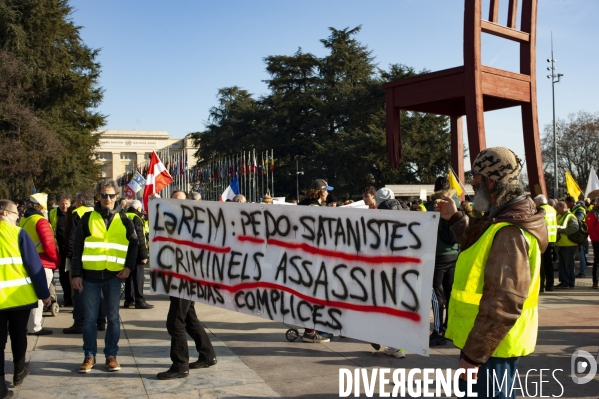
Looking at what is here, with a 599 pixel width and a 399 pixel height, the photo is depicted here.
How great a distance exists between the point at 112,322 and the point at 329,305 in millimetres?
2608

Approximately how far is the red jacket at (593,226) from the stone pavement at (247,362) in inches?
157

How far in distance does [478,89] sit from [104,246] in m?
11.7

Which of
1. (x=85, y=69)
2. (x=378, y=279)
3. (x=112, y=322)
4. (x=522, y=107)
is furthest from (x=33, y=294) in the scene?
(x=85, y=69)

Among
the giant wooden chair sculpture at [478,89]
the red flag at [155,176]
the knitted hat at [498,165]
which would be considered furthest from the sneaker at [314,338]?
the giant wooden chair sculpture at [478,89]

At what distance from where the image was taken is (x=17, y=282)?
5.42m

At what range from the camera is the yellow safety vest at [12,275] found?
5.34 meters

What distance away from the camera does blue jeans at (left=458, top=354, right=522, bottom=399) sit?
2.88 meters

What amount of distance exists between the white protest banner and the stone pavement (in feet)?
2.61

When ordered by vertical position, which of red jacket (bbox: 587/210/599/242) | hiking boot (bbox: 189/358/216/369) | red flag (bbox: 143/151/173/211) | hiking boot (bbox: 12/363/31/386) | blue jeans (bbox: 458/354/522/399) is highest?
red flag (bbox: 143/151/173/211)

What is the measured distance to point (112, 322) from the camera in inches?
237

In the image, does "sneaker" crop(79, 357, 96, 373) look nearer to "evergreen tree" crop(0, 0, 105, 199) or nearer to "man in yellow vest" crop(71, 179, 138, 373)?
"man in yellow vest" crop(71, 179, 138, 373)

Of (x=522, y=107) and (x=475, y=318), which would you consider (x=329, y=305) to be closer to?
(x=475, y=318)

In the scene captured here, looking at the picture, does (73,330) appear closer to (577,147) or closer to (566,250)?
(566,250)

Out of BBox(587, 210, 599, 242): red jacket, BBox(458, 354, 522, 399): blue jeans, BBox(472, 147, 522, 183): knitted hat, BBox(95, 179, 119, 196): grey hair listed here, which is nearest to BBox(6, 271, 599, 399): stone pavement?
BBox(95, 179, 119, 196): grey hair
